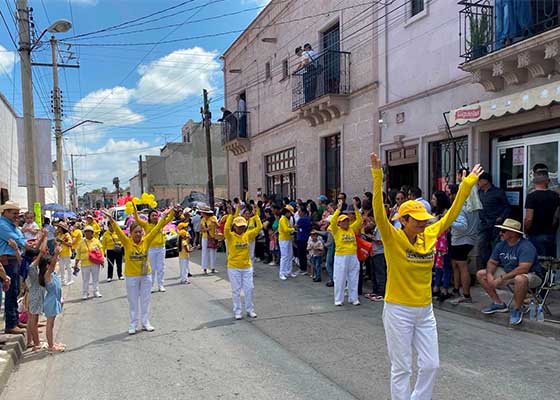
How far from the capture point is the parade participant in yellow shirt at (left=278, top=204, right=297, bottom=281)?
11.4m

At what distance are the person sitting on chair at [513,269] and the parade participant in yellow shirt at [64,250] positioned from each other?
978cm

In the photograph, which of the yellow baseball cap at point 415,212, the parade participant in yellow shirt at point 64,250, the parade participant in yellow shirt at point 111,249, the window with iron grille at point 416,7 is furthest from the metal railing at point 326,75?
the yellow baseball cap at point 415,212

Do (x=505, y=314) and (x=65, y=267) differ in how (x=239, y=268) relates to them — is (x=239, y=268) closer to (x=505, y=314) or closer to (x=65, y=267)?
(x=505, y=314)

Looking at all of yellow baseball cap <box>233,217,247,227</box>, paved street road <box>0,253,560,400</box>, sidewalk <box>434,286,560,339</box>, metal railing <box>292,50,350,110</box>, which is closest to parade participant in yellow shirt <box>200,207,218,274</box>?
paved street road <box>0,253,560,400</box>

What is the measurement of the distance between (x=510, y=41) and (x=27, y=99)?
11.6 m

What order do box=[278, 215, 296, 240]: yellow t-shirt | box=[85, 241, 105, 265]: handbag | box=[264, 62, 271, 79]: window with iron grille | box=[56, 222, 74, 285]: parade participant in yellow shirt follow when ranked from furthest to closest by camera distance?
box=[264, 62, 271, 79]: window with iron grille < box=[56, 222, 74, 285]: parade participant in yellow shirt < box=[278, 215, 296, 240]: yellow t-shirt < box=[85, 241, 105, 265]: handbag

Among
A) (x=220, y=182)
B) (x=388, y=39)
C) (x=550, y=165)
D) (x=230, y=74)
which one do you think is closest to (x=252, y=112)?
(x=230, y=74)

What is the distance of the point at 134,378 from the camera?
16.1 ft

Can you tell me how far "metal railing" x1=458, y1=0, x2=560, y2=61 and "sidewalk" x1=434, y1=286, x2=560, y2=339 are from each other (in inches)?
177

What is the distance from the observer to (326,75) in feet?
47.6

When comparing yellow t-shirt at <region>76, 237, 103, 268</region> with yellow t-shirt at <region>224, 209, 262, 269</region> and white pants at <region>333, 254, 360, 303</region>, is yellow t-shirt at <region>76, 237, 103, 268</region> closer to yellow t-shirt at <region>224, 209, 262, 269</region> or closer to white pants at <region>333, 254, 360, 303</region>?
yellow t-shirt at <region>224, 209, 262, 269</region>

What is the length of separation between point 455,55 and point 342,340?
7.09 m

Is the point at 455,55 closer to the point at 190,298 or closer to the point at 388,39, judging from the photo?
the point at 388,39

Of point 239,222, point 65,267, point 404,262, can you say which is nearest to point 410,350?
point 404,262
